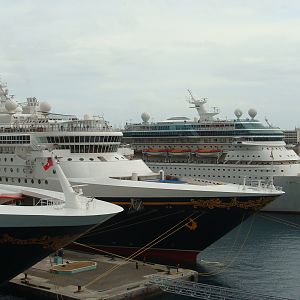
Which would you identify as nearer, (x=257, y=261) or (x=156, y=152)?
(x=257, y=261)

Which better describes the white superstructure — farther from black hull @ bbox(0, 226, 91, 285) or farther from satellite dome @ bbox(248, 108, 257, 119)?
satellite dome @ bbox(248, 108, 257, 119)

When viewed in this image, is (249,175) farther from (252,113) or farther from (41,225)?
(41,225)

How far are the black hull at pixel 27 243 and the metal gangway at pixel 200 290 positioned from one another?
6.83 metres

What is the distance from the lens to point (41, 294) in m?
23.1

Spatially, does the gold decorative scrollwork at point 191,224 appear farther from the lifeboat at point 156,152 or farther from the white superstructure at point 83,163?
the lifeboat at point 156,152

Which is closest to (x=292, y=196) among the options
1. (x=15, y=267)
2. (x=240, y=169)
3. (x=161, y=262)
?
(x=240, y=169)

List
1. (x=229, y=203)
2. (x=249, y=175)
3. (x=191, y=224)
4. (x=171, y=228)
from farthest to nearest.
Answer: (x=249, y=175), (x=171, y=228), (x=191, y=224), (x=229, y=203)

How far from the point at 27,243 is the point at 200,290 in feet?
29.8

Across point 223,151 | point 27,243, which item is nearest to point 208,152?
point 223,151

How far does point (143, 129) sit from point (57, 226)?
4043 centimetres

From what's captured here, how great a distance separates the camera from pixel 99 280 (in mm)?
24438

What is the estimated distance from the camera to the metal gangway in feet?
79.2

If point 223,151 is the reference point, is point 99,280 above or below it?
below

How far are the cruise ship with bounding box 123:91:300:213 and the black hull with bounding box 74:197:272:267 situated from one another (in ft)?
68.2
